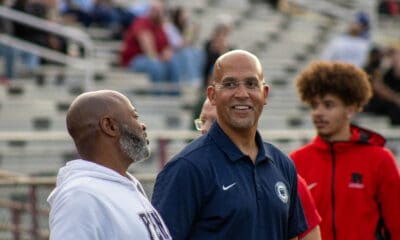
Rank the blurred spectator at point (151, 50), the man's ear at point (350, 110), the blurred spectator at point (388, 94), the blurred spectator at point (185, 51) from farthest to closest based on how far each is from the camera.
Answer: the blurred spectator at point (388, 94), the blurred spectator at point (185, 51), the blurred spectator at point (151, 50), the man's ear at point (350, 110)

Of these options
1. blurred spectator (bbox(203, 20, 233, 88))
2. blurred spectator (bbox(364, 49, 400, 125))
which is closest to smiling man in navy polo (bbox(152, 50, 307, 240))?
blurred spectator (bbox(203, 20, 233, 88))

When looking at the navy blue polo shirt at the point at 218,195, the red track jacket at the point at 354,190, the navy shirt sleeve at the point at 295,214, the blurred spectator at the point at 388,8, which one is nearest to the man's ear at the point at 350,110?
the red track jacket at the point at 354,190

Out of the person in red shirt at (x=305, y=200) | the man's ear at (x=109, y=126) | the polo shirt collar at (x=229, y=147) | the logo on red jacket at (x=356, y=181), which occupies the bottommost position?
the logo on red jacket at (x=356, y=181)

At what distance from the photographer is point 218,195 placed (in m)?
5.38

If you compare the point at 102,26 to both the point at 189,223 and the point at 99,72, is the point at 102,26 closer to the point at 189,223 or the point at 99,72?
the point at 99,72

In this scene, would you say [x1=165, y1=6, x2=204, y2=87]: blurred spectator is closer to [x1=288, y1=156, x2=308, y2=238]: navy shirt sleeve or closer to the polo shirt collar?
[x1=288, y1=156, x2=308, y2=238]: navy shirt sleeve

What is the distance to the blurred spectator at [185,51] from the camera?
57.1 ft

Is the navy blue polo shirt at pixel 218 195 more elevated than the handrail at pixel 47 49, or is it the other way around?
the navy blue polo shirt at pixel 218 195

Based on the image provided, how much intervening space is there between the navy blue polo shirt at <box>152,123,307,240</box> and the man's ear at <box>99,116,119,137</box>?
26.6 inches

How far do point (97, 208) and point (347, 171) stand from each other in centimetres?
307

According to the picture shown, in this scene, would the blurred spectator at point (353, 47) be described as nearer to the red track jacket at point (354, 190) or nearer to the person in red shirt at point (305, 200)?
the red track jacket at point (354, 190)

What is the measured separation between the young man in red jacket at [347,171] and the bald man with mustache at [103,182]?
2.46m

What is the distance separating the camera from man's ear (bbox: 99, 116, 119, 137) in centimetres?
473

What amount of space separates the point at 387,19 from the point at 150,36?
11706mm
